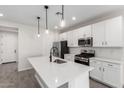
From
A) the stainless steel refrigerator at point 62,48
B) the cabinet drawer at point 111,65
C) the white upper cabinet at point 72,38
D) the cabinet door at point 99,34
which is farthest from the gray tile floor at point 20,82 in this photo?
the white upper cabinet at point 72,38

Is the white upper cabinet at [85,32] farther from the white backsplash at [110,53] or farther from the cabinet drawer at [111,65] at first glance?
the cabinet drawer at [111,65]

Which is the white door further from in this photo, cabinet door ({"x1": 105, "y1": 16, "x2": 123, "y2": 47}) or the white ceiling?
cabinet door ({"x1": 105, "y1": 16, "x2": 123, "y2": 47})

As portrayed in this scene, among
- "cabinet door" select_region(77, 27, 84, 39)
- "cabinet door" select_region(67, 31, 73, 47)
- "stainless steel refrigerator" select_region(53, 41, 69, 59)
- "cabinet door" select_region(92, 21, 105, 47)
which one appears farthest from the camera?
"stainless steel refrigerator" select_region(53, 41, 69, 59)

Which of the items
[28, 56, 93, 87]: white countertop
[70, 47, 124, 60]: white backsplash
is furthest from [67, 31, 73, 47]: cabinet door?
[28, 56, 93, 87]: white countertop

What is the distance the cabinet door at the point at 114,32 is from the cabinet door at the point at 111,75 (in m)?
0.78

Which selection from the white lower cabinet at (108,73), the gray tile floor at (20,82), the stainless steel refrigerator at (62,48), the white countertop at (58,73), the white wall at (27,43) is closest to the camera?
the white countertop at (58,73)

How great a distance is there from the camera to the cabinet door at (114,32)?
251cm

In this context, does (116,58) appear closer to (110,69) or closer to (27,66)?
(110,69)

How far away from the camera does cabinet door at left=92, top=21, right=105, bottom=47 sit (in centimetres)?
298

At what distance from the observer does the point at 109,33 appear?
2766mm

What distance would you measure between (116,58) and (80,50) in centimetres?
178

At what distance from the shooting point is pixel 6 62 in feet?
20.3

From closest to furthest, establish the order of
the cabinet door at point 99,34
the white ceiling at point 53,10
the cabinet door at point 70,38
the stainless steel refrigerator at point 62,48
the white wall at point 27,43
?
the white ceiling at point 53,10 < the cabinet door at point 99,34 < the white wall at point 27,43 < the cabinet door at point 70,38 < the stainless steel refrigerator at point 62,48

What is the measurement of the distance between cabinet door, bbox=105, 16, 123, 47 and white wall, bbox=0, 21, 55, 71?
12.6 feet
